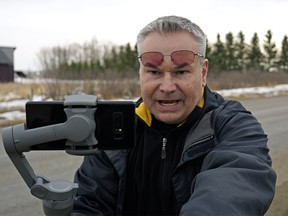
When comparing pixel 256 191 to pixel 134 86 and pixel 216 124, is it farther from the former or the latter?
pixel 134 86

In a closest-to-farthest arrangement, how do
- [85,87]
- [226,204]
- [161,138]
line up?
1. [226,204]
2. [161,138]
3. [85,87]

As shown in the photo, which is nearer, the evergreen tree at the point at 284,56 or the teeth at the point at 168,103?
the teeth at the point at 168,103

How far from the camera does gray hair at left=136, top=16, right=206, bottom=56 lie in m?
1.62

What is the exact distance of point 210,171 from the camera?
51.4 inches

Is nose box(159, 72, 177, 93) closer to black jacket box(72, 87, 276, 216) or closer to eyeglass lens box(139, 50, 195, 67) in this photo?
eyeglass lens box(139, 50, 195, 67)

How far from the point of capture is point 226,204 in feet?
3.67

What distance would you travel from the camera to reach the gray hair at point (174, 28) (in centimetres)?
162

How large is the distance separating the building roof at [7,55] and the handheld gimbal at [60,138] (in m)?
41.3

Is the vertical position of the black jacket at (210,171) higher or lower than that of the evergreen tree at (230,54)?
lower

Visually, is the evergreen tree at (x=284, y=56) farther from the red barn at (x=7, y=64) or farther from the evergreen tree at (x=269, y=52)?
the red barn at (x=7, y=64)

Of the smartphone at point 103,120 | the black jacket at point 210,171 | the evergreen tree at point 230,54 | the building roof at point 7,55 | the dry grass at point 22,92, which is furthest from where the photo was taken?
the evergreen tree at point 230,54

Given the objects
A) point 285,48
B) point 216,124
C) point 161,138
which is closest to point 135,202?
point 161,138

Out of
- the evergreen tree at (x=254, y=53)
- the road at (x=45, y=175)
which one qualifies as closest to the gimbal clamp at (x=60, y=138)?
the road at (x=45, y=175)

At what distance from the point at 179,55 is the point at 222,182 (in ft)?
2.00
